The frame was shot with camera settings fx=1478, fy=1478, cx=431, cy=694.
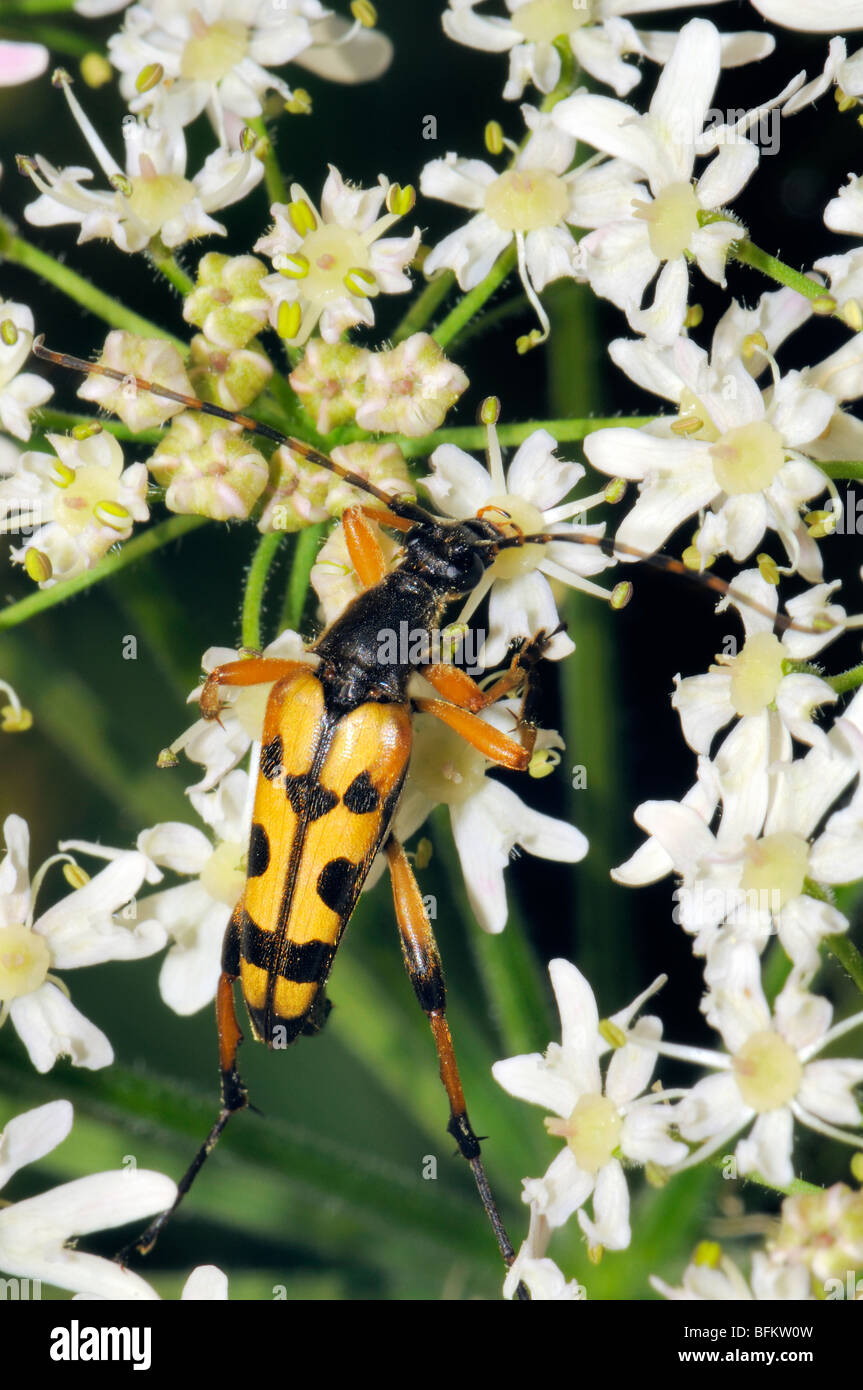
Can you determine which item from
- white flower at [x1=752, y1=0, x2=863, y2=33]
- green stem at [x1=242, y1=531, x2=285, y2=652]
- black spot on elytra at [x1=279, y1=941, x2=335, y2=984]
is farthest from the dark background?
green stem at [x1=242, y1=531, x2=285, y2=652]

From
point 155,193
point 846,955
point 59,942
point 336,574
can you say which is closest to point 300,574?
point 336,574

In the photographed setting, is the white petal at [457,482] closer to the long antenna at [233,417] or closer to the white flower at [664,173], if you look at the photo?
the long antenna at [233,417]

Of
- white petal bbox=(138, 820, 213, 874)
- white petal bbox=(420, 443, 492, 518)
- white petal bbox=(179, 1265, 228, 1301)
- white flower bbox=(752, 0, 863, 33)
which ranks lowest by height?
white petal bbox=(179, 1265, 228, 1301)

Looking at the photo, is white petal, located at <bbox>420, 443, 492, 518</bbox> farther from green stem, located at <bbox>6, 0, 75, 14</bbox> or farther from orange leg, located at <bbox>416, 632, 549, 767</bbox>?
green stem, located at <bbox>6, 0, 75, 14</bbox>

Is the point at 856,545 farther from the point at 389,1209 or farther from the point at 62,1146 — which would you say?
the point at 62,1146

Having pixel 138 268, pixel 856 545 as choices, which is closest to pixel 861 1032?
pixel 856 545

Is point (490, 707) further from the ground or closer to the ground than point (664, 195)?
closer to the ground

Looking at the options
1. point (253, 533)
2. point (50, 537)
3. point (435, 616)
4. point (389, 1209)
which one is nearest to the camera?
point (50, 537)
